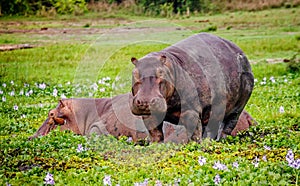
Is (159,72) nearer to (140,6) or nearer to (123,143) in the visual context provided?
(123,143)

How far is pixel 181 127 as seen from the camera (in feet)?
30.0

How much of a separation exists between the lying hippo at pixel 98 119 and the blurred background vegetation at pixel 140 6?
15925 mm

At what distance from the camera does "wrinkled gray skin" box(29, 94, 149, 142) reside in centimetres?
1062

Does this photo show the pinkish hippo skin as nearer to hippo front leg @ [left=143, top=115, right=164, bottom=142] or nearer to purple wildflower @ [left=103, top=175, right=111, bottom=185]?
hippo front leg @ [left=143, top=115, right=164, bottom=142]

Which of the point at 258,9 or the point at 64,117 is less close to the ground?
the point at 64,117

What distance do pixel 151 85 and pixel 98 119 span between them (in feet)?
9.82

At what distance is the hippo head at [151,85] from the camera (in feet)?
26.7

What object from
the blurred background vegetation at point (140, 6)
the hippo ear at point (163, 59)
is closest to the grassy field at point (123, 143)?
the hippo ear at point (163, 59)

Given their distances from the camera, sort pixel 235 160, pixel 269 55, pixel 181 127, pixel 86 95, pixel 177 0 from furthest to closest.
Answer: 1. pixel 177 0
2. pixel 269 55
3. pixel 86 95
4. pixel 181 127
5. pixel 235 160

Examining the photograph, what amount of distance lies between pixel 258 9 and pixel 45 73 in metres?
23.8

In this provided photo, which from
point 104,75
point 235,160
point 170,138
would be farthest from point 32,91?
point 235,160

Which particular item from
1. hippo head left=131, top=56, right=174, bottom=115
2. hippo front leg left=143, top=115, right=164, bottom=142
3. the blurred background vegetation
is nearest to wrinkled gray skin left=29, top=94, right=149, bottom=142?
hippo front leg left=143, top=115, right=164, bottom=142

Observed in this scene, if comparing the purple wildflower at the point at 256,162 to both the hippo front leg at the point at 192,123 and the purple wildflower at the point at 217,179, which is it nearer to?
the purple wildflower at the point at 217,179

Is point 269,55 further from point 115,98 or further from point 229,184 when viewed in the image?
point 229,184
